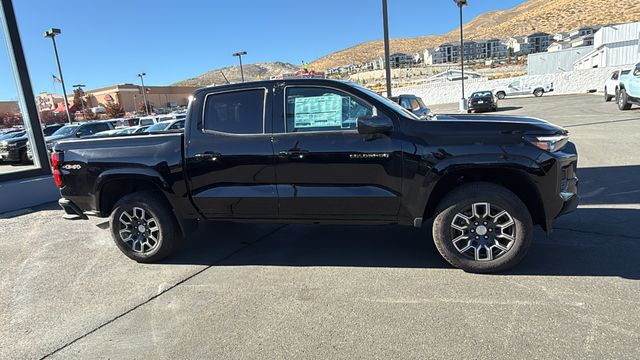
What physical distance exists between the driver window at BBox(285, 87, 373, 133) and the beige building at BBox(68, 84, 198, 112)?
96.3 meters

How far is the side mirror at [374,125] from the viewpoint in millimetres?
3715

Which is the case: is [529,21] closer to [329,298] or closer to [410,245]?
[410,245]

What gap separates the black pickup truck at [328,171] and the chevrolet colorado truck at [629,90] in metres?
14.7

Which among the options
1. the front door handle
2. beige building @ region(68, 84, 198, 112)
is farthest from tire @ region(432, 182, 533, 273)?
beige building @ region(68, 84, 198, 112)

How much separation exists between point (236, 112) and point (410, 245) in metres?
2.46

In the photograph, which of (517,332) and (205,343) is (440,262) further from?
(205,343)

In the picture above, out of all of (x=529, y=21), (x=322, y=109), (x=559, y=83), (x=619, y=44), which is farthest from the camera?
(x=529, y=21)

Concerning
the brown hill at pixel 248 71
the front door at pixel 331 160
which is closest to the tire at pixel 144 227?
the front door at pixel 331 160

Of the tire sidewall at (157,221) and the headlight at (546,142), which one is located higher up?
the headlight at (546,142)

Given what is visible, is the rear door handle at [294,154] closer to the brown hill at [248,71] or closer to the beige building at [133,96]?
the beige building at [133,96]

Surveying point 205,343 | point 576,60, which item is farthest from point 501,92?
point 205,343

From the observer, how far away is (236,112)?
435cm

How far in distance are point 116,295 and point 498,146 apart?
3873 millimetres

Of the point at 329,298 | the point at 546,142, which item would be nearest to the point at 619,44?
the point at 546,142
